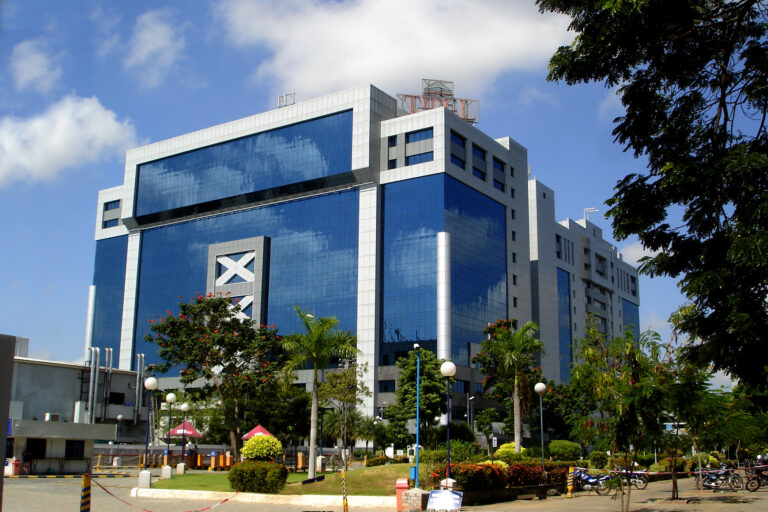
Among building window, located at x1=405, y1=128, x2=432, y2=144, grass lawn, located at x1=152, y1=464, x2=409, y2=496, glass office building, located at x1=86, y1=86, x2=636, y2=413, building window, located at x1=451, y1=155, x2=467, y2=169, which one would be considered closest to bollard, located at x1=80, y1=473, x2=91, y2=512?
grass lawn, located at x1=152, y1=464, x2=409, y2=496

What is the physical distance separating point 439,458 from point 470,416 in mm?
51449

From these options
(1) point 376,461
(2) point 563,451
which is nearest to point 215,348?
(1) point 376,461

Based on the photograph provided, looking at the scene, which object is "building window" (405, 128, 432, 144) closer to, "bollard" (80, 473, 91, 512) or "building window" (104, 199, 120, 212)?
"building window" (104, 199, 120, 212)

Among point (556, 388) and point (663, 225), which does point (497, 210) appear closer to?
point (556, 388)

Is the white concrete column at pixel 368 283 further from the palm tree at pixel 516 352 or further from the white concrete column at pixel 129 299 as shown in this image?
the white concrete column at pixel 129 299

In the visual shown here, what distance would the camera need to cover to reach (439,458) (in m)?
29.4

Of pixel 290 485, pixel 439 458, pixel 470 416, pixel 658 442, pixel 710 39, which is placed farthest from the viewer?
pixel 470 416

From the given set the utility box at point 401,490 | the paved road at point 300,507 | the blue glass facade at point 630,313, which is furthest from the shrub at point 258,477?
the blue glass facade at point 630,313

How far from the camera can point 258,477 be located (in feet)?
98.2

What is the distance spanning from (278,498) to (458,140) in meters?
61.8

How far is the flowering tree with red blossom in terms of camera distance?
47.8 m

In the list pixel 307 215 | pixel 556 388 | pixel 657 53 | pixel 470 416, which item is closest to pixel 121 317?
pixel 307 215

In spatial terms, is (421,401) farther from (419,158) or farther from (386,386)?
(419,158)

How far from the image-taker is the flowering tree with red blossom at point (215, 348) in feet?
157
